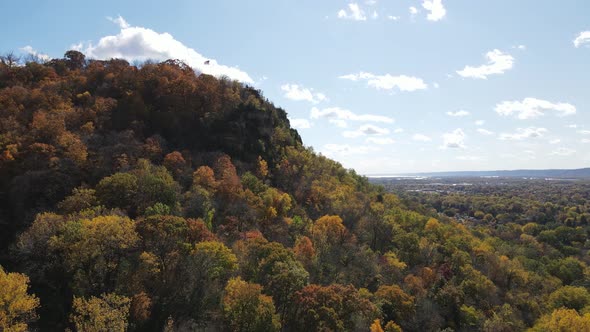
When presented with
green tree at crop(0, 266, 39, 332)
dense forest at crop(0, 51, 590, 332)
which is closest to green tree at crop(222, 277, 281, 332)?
dense forest at crop(0, 51, 590, 332)

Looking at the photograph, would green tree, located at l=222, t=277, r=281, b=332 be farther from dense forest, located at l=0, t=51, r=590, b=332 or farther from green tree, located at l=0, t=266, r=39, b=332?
green tree, located at l=0, t=266, r=39, b=332

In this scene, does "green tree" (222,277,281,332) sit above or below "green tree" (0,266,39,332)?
below

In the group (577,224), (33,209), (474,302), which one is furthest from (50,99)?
(577,224)

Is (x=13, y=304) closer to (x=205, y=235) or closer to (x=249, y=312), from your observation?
(x=249, y=312)

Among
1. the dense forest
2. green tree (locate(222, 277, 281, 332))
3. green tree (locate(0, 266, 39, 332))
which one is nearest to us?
green tree (locate(0, 266, 39, 332))

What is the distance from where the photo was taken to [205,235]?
5112 centimetres

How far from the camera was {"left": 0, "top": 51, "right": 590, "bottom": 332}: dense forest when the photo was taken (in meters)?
42.5

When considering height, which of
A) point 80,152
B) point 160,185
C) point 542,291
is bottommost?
point 542,291

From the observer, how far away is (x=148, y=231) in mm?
46250

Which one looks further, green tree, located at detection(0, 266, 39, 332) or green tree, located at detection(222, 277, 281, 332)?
green tree, located at detection(222, 277, 281, 332)

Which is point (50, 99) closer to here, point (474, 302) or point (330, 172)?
point (330, 172)

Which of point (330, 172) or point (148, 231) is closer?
point (148, 231)

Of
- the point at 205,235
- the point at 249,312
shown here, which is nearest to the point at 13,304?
the point at 249,312

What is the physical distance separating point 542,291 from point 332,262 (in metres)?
48.7
